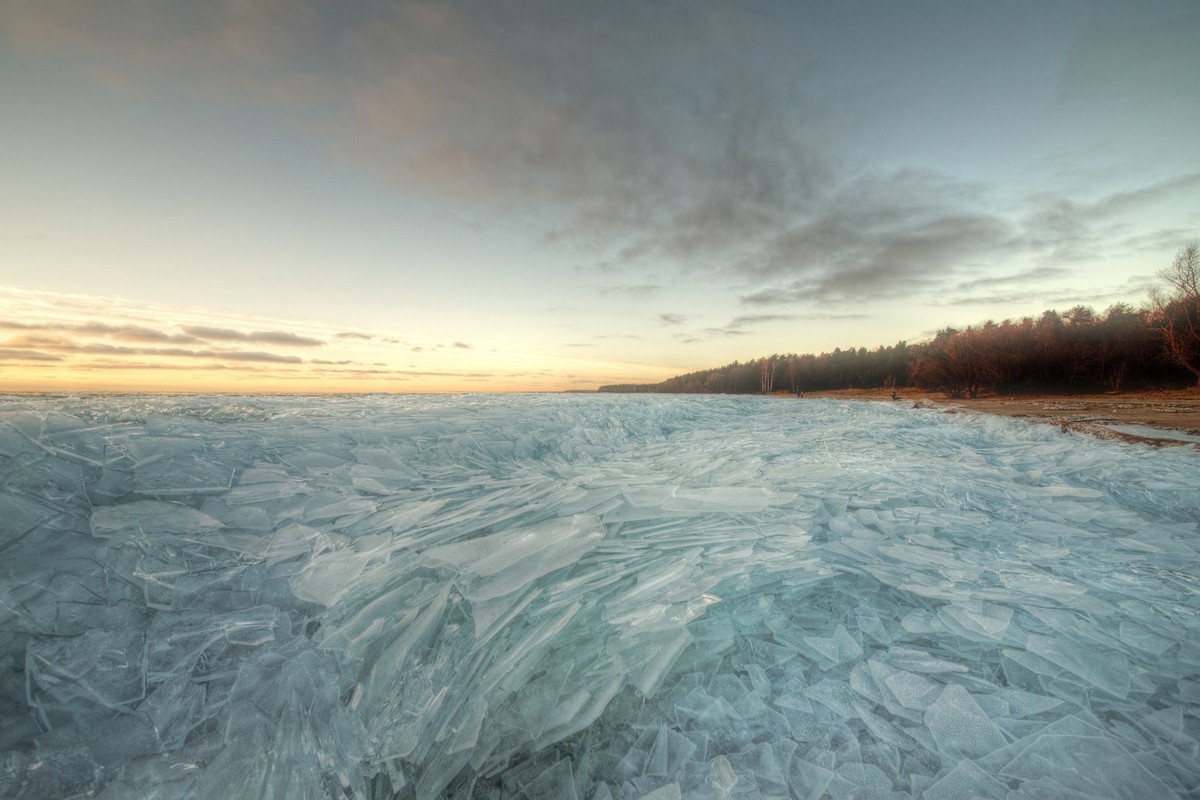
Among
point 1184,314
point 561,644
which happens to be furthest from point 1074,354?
point 561,644

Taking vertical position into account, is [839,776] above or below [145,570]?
→ below

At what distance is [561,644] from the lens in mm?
1334

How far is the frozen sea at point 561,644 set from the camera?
1022 mm

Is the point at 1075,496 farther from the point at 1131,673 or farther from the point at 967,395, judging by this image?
the point at 967,395

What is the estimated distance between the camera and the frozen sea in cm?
102

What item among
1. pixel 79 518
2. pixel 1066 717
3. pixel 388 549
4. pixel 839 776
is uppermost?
pixel 79 518

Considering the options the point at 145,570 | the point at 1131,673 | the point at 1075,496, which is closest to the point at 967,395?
the point at 1075,496

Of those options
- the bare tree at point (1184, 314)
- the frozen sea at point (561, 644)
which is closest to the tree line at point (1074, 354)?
the bare tree at point (1184, 314)

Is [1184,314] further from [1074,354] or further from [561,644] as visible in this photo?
[561,644]

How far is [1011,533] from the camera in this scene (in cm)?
224

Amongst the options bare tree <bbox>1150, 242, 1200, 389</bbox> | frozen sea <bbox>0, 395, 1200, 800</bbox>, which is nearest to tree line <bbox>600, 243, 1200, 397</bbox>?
bare tree <bbox>1150, 242, 1200, 389</bbox>

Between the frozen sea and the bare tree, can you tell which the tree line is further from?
the frozen sea

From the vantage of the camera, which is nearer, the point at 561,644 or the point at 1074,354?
the point at 561,644

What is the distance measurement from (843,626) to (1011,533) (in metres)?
1.54
